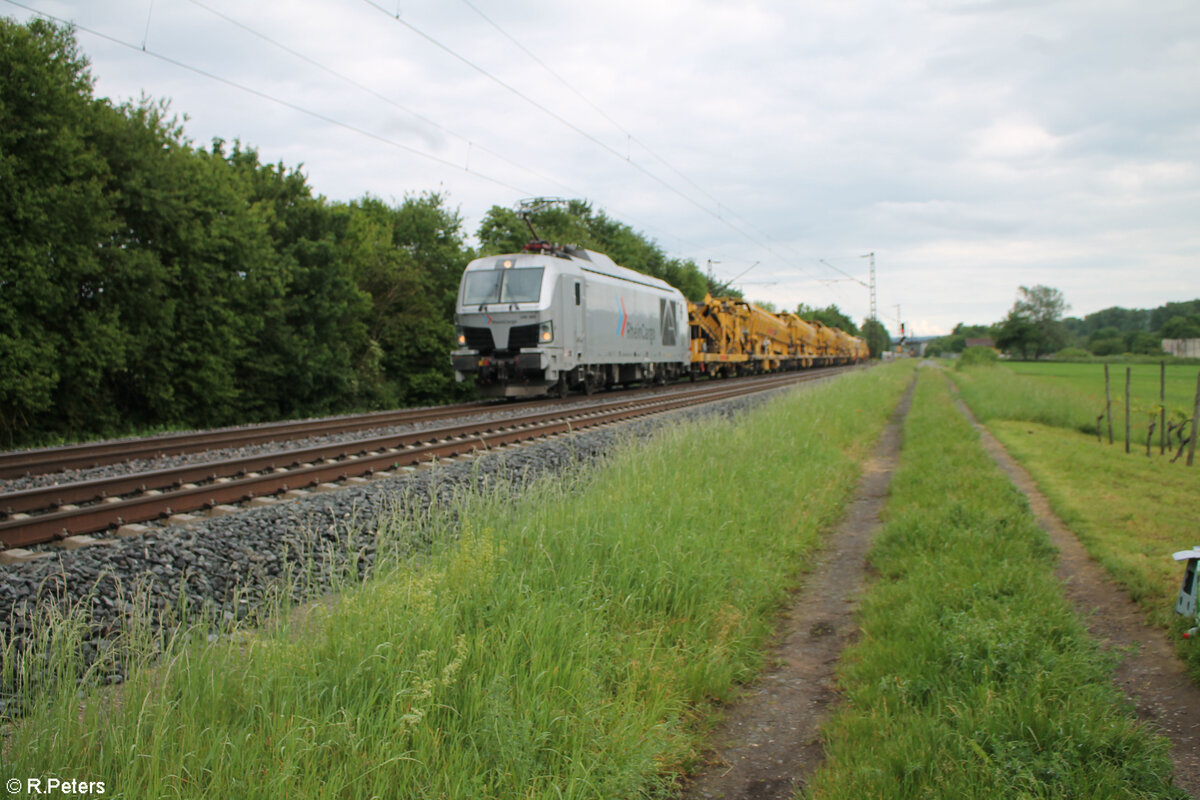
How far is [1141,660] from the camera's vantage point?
15.2 feet

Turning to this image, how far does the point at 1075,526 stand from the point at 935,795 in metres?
6.40

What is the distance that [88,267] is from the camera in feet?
52.4

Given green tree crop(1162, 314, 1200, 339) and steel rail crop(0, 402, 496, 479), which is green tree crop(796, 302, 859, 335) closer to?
green tree crop(1162, 314, 1200, 339)

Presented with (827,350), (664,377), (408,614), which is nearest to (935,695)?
(408,614)

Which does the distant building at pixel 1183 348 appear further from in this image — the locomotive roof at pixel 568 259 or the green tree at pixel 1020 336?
the green tree at pixel 1020 336

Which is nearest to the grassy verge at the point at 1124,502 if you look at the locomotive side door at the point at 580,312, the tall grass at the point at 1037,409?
the tall grass at the point at 1037,409

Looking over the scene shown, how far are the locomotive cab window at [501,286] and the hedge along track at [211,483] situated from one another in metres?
6.40

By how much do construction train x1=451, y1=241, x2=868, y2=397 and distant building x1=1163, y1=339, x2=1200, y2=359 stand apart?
51.2m

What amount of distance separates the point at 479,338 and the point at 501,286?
144 cm

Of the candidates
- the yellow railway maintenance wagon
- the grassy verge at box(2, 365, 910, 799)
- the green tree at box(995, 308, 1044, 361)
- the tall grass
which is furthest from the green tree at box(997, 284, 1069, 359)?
the grassy verge at box(2, 365, 910, 799)

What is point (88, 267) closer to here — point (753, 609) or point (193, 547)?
A: point (193, 547)

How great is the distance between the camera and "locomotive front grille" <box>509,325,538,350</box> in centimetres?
1825

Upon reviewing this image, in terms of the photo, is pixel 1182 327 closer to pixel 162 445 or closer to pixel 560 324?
pixel 560 324

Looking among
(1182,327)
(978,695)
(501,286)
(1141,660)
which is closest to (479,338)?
(501,286)
